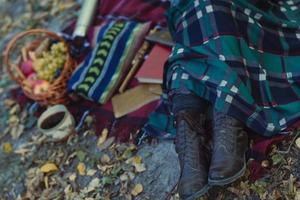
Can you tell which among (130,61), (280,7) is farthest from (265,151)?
(130,61)

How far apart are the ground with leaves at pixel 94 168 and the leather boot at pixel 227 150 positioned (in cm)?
16

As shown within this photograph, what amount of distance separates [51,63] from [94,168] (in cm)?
82

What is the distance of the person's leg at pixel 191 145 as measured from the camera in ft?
7.68

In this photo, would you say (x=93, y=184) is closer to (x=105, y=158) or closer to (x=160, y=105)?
(x=105, y=158)

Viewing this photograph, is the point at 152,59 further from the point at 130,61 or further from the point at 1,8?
the point at 1,8

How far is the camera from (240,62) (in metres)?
2.52

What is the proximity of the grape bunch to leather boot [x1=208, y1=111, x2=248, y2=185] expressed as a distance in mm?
1313

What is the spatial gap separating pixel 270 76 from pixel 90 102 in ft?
3.95

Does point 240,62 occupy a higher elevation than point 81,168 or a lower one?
higher

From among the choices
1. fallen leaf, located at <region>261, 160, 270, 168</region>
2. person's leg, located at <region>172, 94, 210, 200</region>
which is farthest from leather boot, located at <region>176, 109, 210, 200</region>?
fallen leaf, located at <region>261, 160, 270, 168</region>

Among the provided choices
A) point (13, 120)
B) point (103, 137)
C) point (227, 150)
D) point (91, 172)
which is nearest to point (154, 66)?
point (103, 137)

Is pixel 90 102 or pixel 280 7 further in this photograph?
pixel 90 102

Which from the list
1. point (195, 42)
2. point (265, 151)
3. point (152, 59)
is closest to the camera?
point (265, 151)

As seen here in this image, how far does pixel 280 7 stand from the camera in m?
2.92
